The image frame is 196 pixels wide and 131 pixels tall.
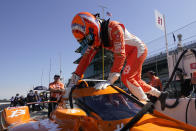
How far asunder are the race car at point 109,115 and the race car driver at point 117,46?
43 centimetres

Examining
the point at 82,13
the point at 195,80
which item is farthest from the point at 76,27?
the point at 195,80

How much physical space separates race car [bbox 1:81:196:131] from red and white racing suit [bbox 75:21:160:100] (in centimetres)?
46

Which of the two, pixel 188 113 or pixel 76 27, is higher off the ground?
pixel 76 27

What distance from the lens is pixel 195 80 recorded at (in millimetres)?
2088

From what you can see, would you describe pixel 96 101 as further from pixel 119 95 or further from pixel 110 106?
pixel 119 95

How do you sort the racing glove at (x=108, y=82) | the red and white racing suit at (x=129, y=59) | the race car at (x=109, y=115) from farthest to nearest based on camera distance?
the red and white racing suit at (x=129, y=59) < the racing glove at (x=108, y=82) < the race car at (x=109, y=115)

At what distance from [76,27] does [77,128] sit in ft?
5.97

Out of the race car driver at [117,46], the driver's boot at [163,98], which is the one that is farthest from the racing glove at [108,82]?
the driver's boot at [163,98]

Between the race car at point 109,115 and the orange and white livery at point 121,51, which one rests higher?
the orange and white livery at point 121,51

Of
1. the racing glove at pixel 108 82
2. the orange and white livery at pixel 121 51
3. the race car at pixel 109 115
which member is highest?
the orange and white livery at pixel 121 51

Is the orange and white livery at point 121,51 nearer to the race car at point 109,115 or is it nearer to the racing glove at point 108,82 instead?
the racing glove at point 108,82

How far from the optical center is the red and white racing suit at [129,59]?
7.06ft

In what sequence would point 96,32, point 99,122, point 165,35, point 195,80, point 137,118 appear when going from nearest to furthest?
1. point 137,118
2. point 99,122
3. point 195,80
4. point 96,32
5. point 165,35

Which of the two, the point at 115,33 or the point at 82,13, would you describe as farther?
the point at 82,13
